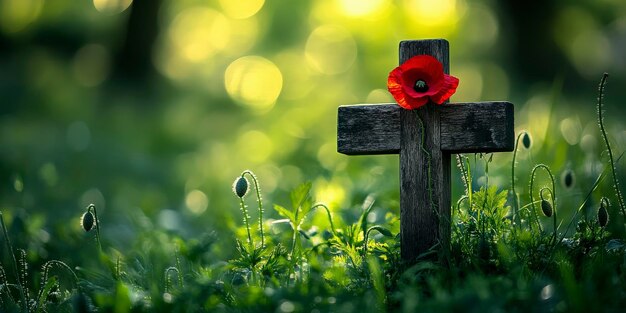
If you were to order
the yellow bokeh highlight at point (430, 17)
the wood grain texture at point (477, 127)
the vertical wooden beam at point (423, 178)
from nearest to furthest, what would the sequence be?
the wood grain texture at point (477, 127) → the vertical wooden beam at point (423, 178) → the yellow bokeh highlight at point (430, 17)

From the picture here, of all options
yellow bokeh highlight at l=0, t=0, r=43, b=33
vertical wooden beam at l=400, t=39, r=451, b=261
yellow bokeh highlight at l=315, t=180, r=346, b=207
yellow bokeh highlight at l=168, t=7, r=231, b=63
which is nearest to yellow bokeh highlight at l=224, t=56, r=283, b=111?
yellow bokeh highlight at l=168, t=7, r=231, b=63

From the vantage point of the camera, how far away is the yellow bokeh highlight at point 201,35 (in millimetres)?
16766

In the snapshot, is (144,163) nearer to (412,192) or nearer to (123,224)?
(123,224)

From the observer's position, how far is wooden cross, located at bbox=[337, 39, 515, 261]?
278cm

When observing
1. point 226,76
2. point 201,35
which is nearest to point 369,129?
point 226,76

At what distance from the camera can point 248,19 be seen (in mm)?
16000

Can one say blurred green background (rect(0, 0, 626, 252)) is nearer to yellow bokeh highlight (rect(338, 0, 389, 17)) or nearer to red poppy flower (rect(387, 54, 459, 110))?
yellow bokeh highlight (rect(338, 0, 389, 17))

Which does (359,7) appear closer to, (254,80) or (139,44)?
(254,80)

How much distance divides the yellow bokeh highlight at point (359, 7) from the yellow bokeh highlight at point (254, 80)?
2.24m

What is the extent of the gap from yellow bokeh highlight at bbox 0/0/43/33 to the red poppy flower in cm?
1277

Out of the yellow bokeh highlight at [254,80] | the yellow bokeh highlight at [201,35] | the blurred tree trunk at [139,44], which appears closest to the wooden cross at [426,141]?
→ the blurred tree trunk at [139,44]

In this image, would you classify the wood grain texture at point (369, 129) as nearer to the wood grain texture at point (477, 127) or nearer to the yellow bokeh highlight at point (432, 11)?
the wood grain texture at point (477, 127)

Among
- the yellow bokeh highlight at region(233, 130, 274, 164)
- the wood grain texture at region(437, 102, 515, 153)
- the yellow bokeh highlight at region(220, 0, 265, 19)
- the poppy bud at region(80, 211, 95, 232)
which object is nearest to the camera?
the wood grain texture at region(437, 102, 515, 153)

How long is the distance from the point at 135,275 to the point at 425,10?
11.8m
